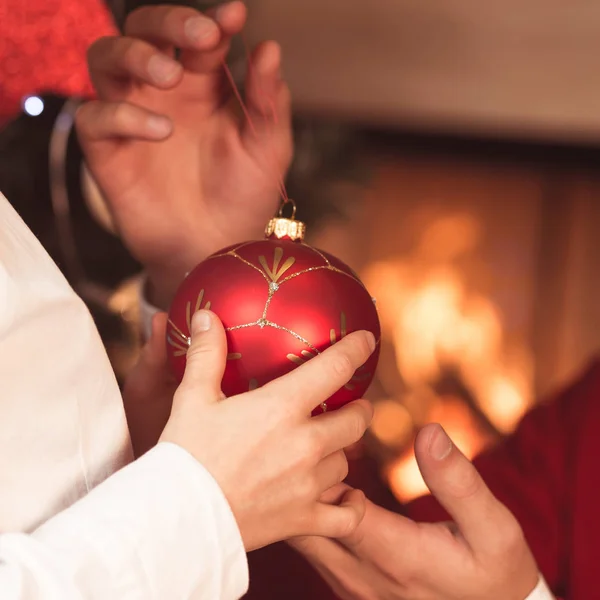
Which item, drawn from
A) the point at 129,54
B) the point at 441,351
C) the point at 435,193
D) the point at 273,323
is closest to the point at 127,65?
the point at 129,54

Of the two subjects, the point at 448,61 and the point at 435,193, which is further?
the point at 435,193

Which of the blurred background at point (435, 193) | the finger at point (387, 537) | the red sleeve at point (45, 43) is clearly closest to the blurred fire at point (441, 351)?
the blurred background at point (435, 193)

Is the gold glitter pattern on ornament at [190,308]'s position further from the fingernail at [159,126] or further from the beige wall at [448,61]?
the beige wall at [448,61]

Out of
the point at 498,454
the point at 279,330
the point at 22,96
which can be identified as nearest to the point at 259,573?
the point at 498,454

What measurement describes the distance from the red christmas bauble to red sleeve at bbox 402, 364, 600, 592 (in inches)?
21.8

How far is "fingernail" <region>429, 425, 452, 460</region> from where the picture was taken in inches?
25.3

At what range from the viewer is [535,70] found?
5.49 ft

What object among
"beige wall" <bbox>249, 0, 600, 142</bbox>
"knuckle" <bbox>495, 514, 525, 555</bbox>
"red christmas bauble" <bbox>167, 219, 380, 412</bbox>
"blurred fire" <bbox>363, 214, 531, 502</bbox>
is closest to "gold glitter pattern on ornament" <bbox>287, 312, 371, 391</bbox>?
"red christmas bauble" <bbox>167, 219, 380, 412</bbox>

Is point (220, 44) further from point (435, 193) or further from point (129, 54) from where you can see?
point (435, 193)

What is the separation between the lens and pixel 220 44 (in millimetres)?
831

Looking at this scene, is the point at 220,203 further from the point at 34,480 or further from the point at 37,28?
the point at 34,480

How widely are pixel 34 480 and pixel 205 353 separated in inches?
5.5

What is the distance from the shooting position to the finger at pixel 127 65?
2.48ft

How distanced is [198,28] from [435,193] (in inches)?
52.1
